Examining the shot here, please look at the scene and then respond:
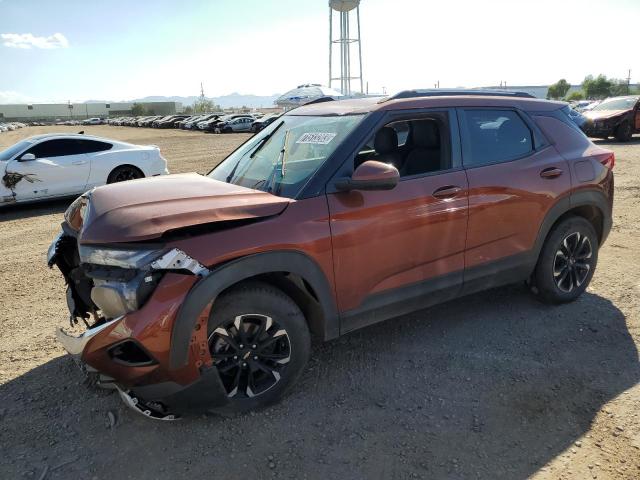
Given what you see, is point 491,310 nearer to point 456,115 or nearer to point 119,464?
point 456,115

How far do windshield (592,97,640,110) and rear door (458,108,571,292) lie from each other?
1620 centimetres

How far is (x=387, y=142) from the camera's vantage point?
3875 millimetres

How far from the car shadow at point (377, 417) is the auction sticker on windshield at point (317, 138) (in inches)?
60.2

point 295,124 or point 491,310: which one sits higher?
point 295,124

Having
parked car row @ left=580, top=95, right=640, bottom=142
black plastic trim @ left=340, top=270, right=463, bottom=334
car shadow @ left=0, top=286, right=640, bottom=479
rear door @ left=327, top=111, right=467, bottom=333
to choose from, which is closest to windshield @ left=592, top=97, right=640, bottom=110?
parked car row @ left=580, top=95, right=640, bottom=142

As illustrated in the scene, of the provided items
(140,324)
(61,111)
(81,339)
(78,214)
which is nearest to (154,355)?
(140,324)

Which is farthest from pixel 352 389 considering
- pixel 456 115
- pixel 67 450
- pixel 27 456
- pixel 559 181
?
pixel 559 181

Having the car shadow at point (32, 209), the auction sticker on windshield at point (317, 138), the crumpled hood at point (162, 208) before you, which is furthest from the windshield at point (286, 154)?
the car shadow at point (32, 209)

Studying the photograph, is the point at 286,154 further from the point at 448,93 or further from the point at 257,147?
the point at 448,93

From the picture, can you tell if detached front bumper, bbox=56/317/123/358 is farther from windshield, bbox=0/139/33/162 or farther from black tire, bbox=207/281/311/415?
windshield, bbox=0/139/33/162

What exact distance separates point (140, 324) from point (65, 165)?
8240 millimetres

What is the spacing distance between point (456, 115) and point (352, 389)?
2.08 meters

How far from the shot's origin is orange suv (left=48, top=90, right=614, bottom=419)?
96.8 inches

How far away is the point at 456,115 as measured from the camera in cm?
354
